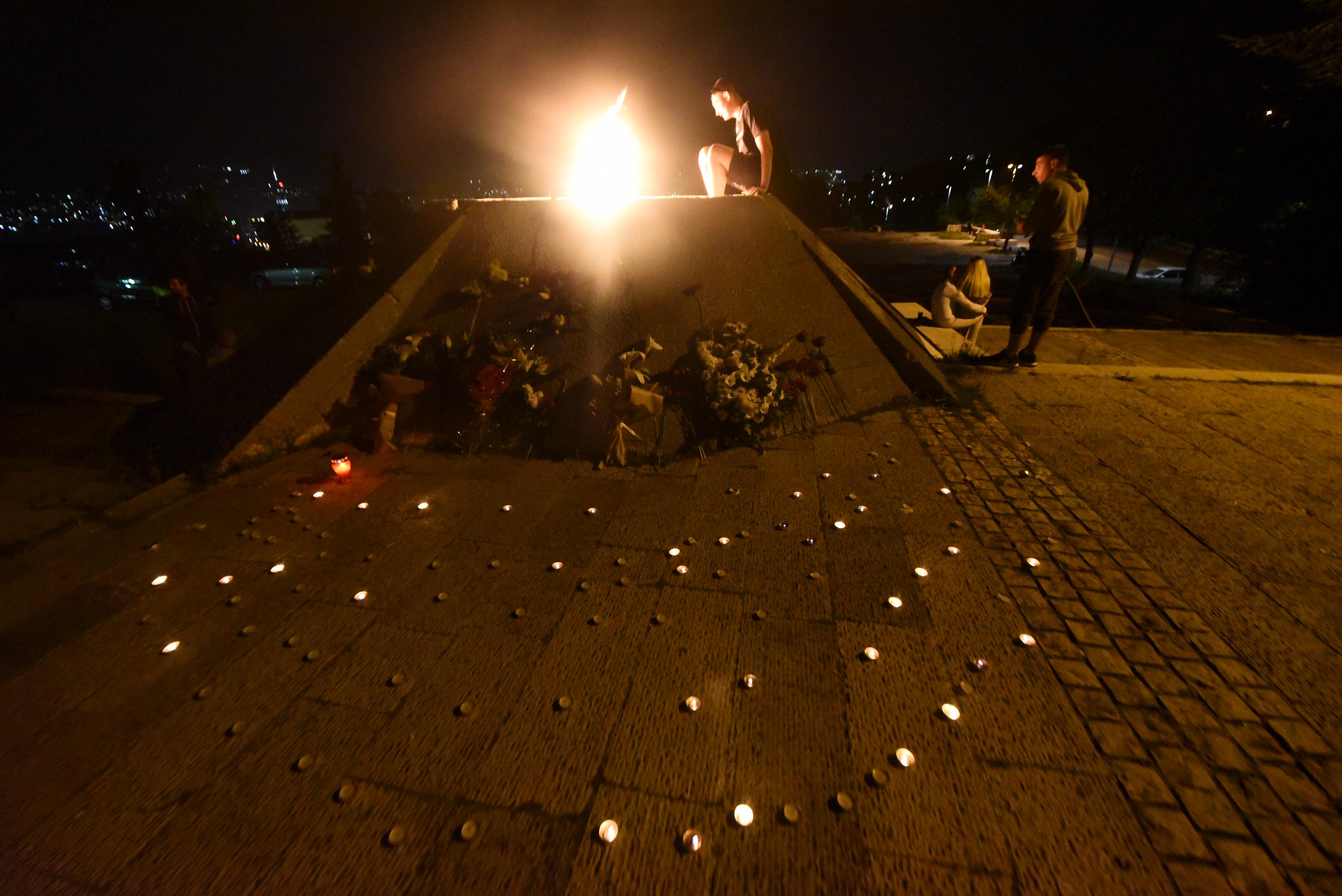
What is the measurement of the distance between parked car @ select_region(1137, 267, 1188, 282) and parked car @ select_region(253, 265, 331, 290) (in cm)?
4530

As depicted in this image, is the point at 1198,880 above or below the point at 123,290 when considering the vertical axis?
above

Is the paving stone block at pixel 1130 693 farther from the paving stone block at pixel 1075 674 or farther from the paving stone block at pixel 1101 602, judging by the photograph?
the paving stone block at pixel 1101 602

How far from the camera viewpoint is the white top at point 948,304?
7156 millimetres

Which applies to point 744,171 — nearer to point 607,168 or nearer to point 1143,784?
point 607,168

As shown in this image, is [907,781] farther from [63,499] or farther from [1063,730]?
[63,499]

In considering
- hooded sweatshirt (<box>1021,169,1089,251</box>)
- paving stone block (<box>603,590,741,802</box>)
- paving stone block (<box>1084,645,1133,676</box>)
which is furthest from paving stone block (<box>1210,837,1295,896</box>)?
hooded sweatshirt (<box>1021,169,1089,251</box>)

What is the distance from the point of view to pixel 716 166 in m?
7.00

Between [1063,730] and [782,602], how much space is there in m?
1.18

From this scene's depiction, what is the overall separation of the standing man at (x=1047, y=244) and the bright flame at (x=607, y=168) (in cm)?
420

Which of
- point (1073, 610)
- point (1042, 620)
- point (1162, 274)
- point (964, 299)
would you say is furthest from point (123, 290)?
point (1162, 274)

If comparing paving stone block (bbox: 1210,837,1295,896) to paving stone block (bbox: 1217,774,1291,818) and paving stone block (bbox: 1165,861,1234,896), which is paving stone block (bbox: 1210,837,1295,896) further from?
paving stone block (bbox: 1217,774,1291,818)

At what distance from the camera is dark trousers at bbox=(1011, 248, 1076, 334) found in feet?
19.0

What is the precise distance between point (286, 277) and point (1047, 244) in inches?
1083

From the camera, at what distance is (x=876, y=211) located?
91.0 m
